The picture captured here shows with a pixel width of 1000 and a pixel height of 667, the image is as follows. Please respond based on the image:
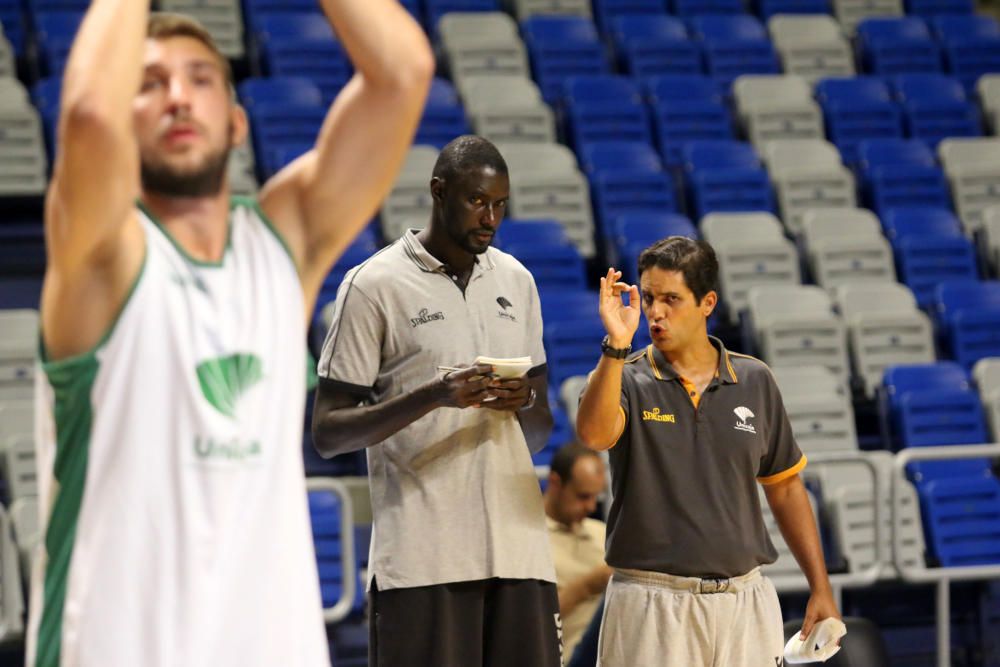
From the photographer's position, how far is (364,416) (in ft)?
10.5

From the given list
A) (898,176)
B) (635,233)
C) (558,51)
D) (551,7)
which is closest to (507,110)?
(558,51)

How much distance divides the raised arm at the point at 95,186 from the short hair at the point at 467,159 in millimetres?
1789

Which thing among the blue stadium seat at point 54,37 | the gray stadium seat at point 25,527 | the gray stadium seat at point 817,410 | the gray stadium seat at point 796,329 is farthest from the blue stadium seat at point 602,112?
the gray stadium seat at point 25,527

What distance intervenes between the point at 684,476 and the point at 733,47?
712 cm

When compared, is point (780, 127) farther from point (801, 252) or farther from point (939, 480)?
point (939, 480)

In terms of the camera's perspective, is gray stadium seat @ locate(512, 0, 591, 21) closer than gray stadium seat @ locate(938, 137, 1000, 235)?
No

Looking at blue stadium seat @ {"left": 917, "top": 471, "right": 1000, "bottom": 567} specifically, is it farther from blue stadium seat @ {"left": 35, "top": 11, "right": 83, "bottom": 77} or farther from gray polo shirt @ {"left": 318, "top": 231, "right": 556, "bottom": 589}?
blue stadium seat @ {"left": 35, "top": 11, "right": 83, "bottom": 77}

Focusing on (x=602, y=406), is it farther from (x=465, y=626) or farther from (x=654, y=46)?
(x=654, y=46)

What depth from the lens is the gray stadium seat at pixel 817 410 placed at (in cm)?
709

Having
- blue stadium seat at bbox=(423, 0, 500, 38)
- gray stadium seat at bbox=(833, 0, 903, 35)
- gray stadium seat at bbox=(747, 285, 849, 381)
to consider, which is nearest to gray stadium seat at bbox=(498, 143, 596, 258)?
gray stadium seat at bbox=(747, 285, 849, 381)

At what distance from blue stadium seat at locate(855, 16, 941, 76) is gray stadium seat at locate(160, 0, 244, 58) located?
468 centimetres

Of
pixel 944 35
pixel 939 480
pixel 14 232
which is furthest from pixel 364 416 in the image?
pixel 944 35

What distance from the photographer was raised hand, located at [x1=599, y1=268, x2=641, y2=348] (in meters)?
3.30

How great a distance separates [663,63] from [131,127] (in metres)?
8.74
